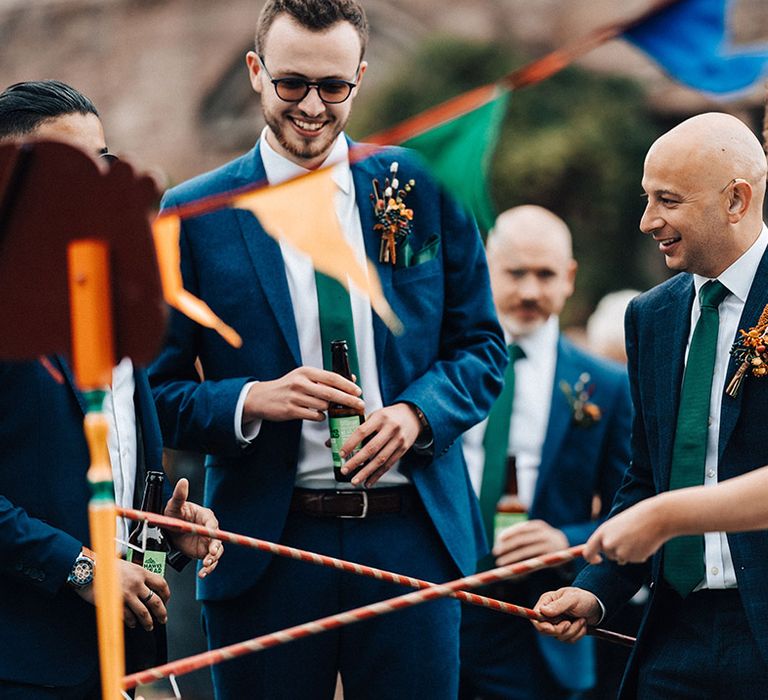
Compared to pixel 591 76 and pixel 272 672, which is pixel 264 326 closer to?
pixel 272 672

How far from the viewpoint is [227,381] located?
4.12 metres

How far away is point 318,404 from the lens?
3.91 metres

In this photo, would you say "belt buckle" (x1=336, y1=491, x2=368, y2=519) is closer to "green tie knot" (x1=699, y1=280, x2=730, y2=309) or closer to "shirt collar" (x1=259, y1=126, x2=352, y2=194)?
"shirt collar" (x1=259, y1=126, x2=352, y2=194)

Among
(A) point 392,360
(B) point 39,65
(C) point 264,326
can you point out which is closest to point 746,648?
(A) point 392,360

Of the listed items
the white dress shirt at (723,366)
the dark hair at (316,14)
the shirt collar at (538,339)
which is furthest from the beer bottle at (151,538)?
the shirt collar at (538,339)

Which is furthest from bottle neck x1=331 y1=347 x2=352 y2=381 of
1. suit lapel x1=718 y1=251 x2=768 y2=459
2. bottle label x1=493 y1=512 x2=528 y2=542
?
bottle label x1=493 y1=512 x2=528 y2=542

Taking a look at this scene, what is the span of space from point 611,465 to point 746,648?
236 centimetres

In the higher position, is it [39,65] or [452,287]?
[39,65]

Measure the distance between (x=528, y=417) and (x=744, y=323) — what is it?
2.40 m

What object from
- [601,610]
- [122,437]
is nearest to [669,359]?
[601,610]

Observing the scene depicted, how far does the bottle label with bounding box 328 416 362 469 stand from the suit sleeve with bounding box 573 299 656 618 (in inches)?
29.4

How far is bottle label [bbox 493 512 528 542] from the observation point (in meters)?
5.89

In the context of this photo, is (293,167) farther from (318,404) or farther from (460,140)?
(460,140)

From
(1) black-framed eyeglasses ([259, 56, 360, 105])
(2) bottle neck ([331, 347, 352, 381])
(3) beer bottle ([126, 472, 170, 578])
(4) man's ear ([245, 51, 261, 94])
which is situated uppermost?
(4) man's ear ([245, 51, 261, 94])
